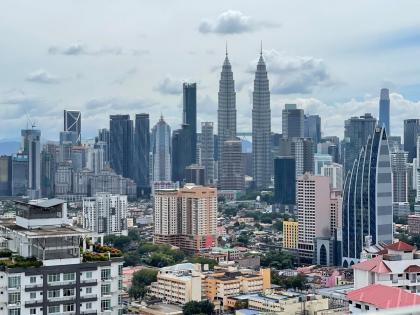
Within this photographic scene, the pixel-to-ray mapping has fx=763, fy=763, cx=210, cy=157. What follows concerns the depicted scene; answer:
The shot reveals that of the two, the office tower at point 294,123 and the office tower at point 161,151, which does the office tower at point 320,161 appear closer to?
the office tower at point 294,123

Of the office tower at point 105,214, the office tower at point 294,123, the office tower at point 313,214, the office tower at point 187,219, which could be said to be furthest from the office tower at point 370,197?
the office tower at point 294,123

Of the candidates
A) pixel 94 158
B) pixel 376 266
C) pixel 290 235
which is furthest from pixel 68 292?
pixel 94 158

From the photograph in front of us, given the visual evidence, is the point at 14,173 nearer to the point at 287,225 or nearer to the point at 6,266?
the point at 287,225

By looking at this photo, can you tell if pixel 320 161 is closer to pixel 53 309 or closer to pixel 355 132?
pixel 355 132

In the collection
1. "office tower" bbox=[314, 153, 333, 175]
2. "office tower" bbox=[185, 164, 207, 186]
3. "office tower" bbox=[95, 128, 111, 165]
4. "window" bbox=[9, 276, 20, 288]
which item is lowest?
"window" bbox=[9, 276, 20, 288]

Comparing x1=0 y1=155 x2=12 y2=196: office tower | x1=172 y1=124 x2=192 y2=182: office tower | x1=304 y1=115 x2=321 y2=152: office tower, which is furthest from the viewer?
x1=304 y1=115 x2=321 y2=152: office tower

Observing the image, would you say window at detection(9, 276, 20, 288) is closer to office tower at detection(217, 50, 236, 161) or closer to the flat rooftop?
the flat rooftop

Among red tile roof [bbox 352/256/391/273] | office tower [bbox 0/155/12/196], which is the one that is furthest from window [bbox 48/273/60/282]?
office tower [bbox 0/155/12/196]
